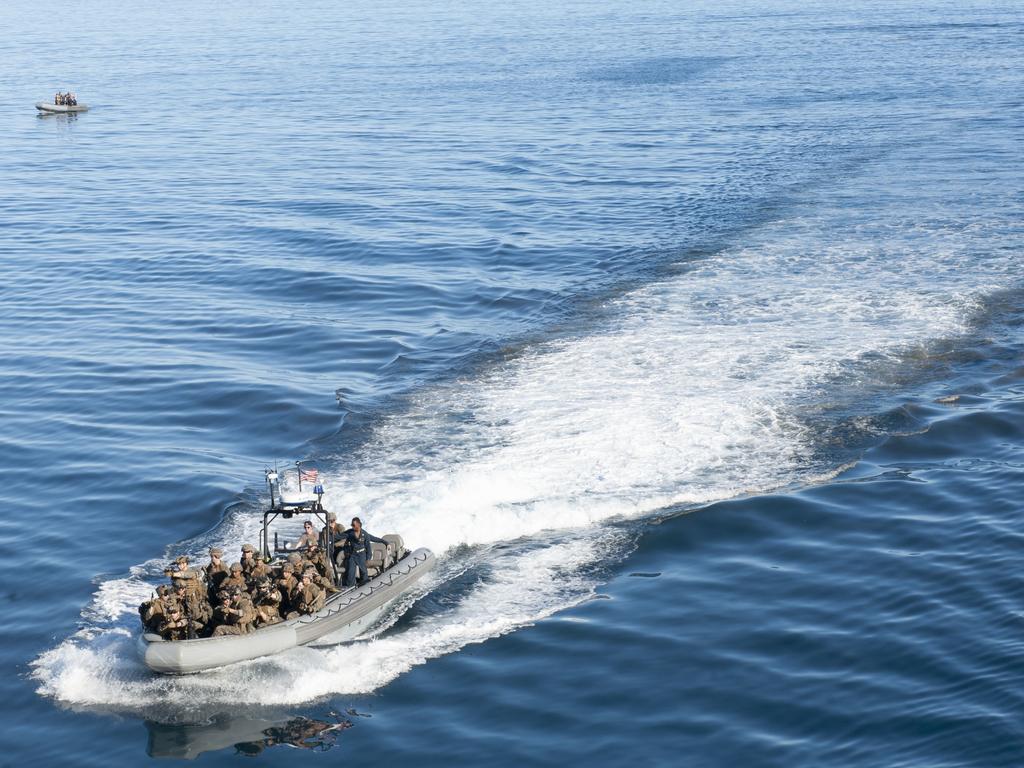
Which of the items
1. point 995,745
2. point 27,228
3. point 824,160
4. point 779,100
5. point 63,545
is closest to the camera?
point 995,745

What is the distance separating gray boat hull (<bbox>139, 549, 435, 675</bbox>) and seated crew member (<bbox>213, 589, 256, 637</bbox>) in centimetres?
27

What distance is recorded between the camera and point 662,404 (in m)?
35.8

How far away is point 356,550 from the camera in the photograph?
26234mm

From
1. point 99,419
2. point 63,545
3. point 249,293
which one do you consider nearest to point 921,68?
point 249,293

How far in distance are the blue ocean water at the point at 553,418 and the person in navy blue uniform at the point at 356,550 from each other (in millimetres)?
1265

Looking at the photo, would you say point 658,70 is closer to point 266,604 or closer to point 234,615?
point 266,604

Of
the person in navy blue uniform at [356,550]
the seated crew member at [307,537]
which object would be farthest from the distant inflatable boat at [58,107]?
the person in navy blue uniform at [356,550]

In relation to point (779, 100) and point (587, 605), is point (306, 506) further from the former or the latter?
point (779, 100)

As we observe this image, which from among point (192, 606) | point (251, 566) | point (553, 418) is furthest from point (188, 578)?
point (553, 418)

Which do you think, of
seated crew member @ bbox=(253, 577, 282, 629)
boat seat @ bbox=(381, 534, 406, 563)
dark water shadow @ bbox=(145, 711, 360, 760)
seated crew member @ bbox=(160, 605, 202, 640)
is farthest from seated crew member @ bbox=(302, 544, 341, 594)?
dark water shadow @ bbox=(145, 711, 360, 760)

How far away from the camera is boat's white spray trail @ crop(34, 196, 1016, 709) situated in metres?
24.3

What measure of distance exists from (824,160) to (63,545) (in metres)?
46.3

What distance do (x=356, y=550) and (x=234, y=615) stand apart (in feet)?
11.0

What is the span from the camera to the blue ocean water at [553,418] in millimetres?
22219
